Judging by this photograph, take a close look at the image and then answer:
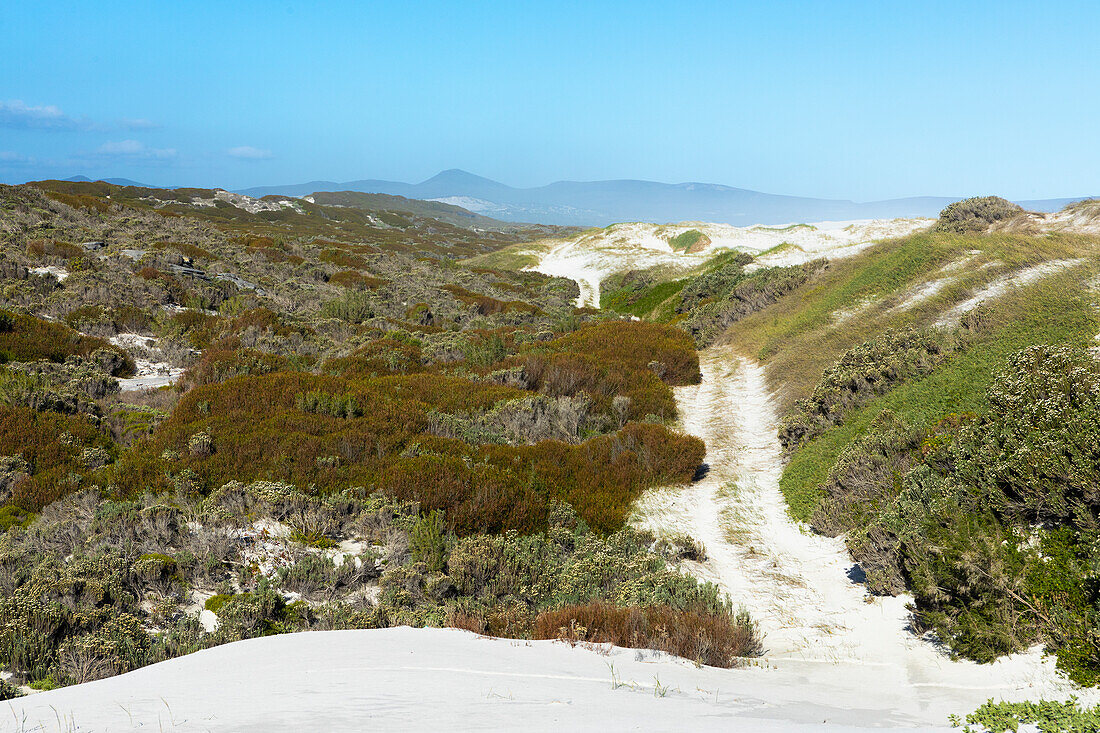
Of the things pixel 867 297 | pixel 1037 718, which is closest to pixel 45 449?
pixel 1037 718

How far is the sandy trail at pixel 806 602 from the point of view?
4.16 meters

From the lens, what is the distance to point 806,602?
6.47m

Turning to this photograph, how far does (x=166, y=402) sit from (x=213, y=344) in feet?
16.0

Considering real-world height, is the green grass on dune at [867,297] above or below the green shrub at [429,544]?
above

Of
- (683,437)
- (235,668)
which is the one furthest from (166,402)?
(683,437)

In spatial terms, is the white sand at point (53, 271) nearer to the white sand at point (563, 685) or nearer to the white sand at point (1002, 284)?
the white sand at point (563, 685)

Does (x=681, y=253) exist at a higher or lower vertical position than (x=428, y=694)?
higher

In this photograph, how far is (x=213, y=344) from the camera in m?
15.5

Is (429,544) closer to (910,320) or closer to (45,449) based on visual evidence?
(45,449)

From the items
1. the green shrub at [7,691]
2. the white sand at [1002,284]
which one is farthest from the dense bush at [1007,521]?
the green shrub at [7,691]

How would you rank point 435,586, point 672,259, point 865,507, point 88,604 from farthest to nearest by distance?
point 672,259 < point 865,507 < point 435,586 < point 88,604

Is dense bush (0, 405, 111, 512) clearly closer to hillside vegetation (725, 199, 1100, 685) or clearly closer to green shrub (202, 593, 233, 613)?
green shrub (202, 593, 233, 613)

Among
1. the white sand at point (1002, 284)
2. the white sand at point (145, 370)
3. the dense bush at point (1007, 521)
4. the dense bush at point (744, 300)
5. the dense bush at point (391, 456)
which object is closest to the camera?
the dense bush at point (1007, 521)

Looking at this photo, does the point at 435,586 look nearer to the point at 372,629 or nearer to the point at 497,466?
the point at 372,629
